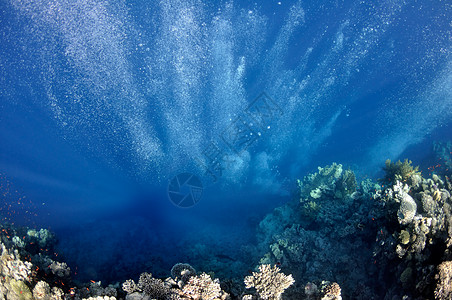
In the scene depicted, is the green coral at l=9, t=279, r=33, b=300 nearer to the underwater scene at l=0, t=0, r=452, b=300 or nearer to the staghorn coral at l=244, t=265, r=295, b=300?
the underwater scene at l=0, t=0, r=452, b=300

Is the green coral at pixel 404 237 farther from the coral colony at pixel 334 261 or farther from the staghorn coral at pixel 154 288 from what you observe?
the staghorn coral at pixel 154 288

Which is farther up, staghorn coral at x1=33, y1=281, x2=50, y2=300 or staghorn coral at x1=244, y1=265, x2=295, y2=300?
staghorn coral at x1=33, y1=281, x2=50, y2=300

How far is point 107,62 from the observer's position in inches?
A: 798

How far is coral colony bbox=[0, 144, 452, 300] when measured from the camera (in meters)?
4.96

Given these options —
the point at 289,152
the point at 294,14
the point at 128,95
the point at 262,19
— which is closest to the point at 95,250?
the point at 128,95

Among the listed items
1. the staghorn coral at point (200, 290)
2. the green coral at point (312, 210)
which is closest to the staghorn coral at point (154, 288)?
the staghorn coral at point (200, 290)

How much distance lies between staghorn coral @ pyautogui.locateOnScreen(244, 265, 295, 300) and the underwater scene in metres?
0.03

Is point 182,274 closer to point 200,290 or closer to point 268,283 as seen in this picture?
point 200,290

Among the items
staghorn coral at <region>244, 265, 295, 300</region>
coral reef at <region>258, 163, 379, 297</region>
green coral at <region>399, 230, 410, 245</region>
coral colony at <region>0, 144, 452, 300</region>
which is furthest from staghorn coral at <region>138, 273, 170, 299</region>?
green coral at <region>399, 230, 410, 245</region>

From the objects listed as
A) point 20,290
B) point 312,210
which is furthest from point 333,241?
point 20,290

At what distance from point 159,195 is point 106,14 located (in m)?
22.7

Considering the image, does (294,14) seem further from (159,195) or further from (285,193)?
(159,195)

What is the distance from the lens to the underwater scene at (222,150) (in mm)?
6297

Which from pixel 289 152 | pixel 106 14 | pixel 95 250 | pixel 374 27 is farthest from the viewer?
pixel 289 152
